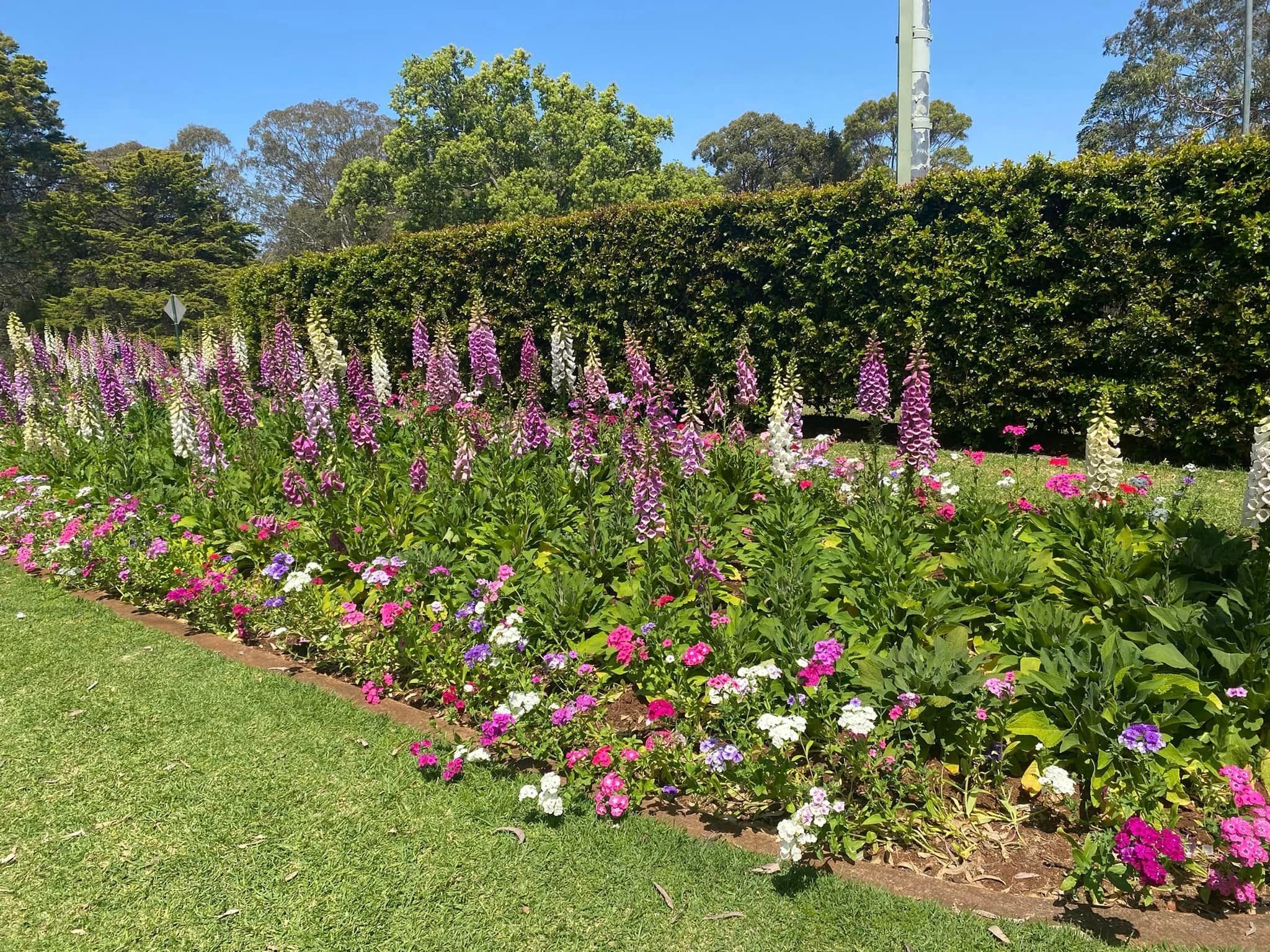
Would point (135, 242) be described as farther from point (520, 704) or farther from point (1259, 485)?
point (1259, 485)

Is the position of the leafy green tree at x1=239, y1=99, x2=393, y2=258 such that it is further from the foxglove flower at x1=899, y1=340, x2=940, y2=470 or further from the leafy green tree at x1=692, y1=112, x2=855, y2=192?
the foxglove flower at x1=899, y1=340, x2=940, y2=470

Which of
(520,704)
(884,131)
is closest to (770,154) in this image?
(884,131)

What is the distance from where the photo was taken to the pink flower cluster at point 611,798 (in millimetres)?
3111

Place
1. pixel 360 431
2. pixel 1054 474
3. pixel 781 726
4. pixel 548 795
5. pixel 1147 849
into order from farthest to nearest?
pixel 1054 474 < pixel 360 431 < pixel 548 795 < pixel 781 726 < pixel 1147 849

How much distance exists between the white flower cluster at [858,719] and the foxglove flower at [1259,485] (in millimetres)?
2385

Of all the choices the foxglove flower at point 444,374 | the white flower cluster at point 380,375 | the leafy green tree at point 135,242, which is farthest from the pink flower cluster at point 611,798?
the leafy green tree at point 135,242

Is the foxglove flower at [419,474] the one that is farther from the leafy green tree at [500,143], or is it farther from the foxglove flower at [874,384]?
the leafy green tree at [500,143]

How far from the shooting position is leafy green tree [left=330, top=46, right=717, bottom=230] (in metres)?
32.6

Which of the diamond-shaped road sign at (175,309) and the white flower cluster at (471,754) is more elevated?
the diamond-shaped road sign at (175,309)

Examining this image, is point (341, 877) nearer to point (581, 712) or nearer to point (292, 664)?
point (581, 712)

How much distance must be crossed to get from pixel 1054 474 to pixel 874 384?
2788 mm

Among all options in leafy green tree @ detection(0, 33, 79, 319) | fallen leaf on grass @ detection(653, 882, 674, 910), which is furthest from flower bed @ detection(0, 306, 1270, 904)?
leafy green tree @ detection(0, 33, 79, 319)

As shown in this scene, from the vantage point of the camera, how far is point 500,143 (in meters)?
33.2

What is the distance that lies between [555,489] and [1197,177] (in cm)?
691
